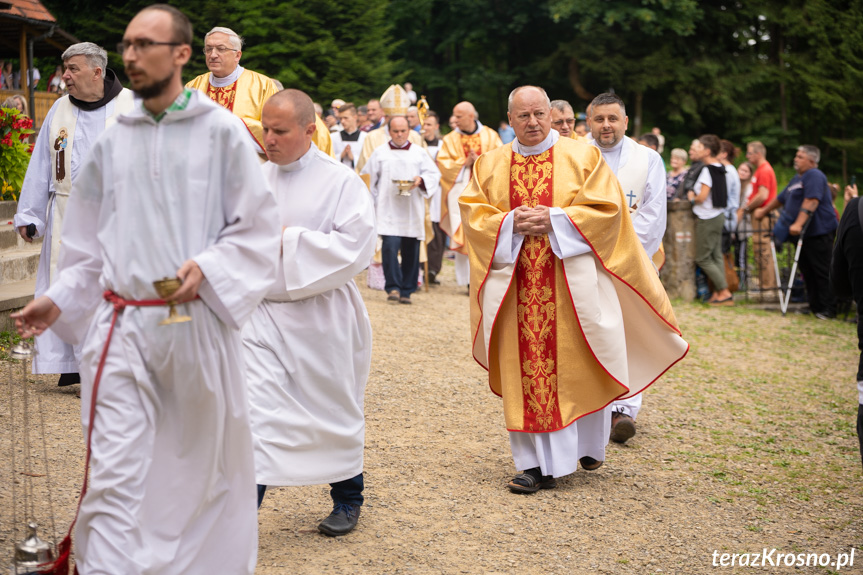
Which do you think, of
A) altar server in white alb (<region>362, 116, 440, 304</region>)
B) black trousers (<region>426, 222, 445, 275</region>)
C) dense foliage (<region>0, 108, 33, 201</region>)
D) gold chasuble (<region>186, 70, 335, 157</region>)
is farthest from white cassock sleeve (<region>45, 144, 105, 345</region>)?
black trousers (<region>426, 222, 445, 275</region>)

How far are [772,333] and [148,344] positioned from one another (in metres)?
9.55

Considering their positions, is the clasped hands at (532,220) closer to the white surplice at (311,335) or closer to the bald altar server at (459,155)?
the white surplice at (311,335)

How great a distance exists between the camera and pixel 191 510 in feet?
10.6

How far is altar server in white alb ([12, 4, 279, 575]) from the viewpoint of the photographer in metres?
3.07

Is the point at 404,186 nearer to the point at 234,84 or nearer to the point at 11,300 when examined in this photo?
the point at 234,84

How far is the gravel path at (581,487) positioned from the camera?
4.48 m

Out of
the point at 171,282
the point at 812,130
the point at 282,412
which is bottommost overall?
the point at 282,412

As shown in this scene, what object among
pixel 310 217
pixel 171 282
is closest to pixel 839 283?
pixel 310 217

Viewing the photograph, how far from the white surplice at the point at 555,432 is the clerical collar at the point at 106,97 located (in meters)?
2.82

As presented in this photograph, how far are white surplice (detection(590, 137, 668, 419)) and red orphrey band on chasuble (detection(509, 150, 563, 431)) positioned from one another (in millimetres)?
1055

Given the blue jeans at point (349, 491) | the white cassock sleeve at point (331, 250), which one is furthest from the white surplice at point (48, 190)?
the white cassock sleeve at point (331, 250)

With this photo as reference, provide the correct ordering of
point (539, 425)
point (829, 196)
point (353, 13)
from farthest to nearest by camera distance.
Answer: point (353, 13) < point (829, 196) < point (539, 425)

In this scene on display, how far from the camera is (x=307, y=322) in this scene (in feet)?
14.1

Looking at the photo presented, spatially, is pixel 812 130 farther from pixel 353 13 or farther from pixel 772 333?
pixel 772 333
